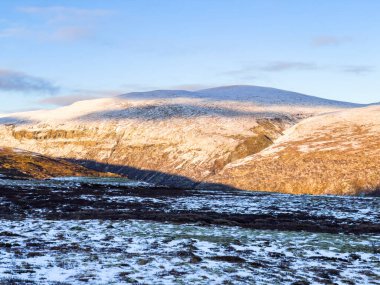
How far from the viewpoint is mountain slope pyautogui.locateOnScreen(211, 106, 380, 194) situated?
74125 millimetres

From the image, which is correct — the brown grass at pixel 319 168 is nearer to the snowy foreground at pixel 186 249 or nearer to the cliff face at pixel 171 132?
the cliff face at pixel 171 132

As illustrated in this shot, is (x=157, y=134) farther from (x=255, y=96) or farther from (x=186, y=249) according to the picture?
(x=186, y=249)

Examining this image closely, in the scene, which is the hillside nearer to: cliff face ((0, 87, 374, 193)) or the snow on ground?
cliff face ((0, 87, 374, 193))

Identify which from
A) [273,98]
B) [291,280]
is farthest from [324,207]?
[273,98]

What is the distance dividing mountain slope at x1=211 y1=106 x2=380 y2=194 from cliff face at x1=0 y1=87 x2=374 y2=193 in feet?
2.48

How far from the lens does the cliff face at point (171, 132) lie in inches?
4124

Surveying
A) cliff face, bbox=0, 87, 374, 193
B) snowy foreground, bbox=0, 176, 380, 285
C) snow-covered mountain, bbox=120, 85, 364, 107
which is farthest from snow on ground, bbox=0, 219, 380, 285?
snow-covered mountain, bbox=120, 85, 364, 107

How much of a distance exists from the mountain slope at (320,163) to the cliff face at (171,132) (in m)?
0.76

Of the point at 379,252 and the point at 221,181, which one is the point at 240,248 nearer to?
the point at 379,252

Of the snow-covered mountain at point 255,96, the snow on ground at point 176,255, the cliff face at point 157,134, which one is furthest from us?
the snow-covered mountain at point 255,96

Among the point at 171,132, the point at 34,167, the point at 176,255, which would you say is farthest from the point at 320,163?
the point at 176,255

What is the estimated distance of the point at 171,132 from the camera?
12862 centimetres

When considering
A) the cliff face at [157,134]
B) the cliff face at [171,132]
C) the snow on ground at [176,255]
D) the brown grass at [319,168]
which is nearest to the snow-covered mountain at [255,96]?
the cliff face at [171,132]

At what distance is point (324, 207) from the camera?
42.0 m
